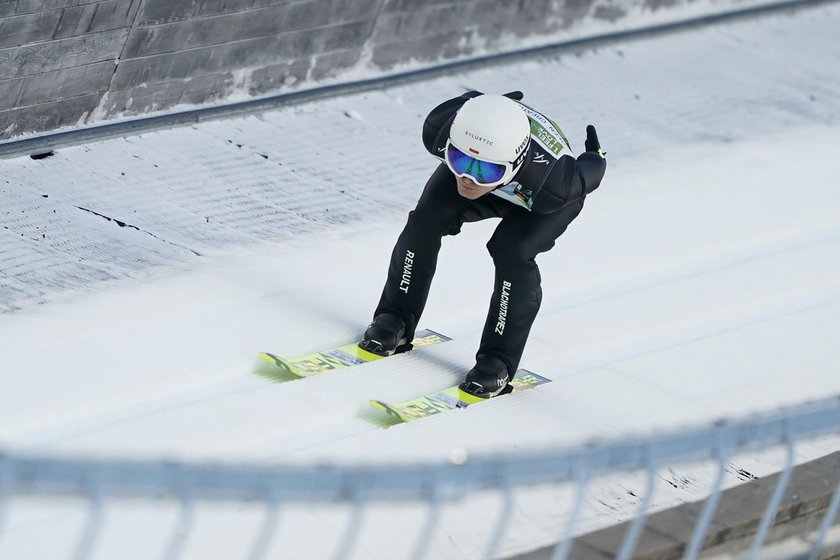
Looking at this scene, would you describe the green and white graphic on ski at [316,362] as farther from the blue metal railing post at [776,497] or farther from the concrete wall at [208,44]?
the concrete wall at [208,44]

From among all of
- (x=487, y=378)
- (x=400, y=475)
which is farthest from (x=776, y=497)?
(x=487, y=378)

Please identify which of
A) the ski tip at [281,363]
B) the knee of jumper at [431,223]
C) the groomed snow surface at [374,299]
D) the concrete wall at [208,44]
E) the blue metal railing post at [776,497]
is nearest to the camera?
the blue metal railing post at [776,497]

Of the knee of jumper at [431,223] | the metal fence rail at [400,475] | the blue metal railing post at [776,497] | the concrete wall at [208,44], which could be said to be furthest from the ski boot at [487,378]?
the concrete wall at [208,44]

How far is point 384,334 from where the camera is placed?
581 cm

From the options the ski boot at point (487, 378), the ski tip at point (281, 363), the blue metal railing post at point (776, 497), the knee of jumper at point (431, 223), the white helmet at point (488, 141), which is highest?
the white helmet at point (488, 141)

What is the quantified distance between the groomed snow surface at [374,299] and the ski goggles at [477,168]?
94 cm

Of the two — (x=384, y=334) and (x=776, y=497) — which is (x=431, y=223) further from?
(x=776, y=497)

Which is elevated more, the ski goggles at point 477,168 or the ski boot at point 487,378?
the ski goggles at point 477,168

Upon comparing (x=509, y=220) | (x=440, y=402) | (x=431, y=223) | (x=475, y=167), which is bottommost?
(x=440, y=402)

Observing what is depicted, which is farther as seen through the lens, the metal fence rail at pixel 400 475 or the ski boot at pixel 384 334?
the ski boot at pixel 384 334

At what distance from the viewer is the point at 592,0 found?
1030 centimetres

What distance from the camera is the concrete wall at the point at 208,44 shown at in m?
7.52

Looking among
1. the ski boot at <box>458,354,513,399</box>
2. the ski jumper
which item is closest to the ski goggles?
the ski jumper

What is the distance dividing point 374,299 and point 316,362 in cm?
76
